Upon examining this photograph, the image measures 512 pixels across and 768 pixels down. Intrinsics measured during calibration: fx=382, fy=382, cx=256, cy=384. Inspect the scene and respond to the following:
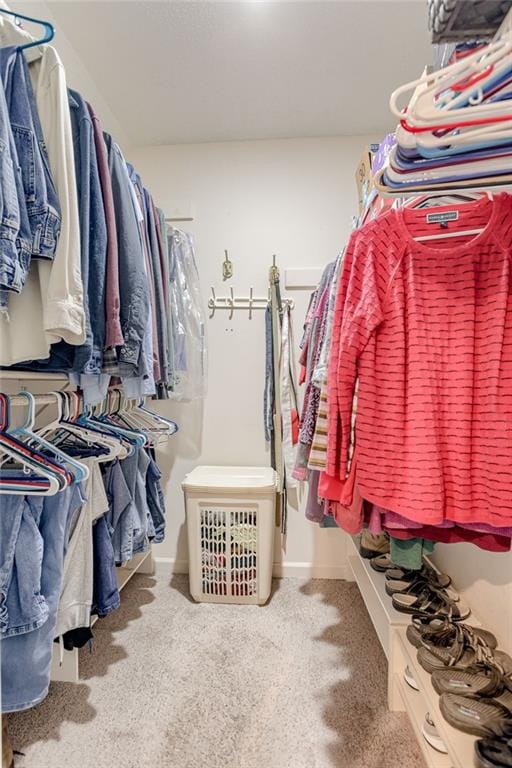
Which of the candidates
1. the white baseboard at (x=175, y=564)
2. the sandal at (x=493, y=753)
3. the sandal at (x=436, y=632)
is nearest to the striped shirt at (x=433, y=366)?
the sandal at (x=493, y=753)

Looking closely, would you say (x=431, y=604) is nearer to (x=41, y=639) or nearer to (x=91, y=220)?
(x=41, y=639)

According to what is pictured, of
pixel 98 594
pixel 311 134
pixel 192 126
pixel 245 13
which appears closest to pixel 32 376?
pixel 98 594

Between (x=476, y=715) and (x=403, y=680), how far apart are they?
0.40 m

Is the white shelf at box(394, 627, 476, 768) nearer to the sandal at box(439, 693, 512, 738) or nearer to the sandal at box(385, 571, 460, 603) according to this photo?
the sandal at box(439, 693, 512, 738)

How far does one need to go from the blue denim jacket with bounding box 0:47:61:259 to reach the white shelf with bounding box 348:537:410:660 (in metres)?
1.52

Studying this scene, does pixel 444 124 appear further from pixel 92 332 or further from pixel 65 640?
pixel 65 640

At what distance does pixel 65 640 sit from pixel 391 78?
2.60 meters

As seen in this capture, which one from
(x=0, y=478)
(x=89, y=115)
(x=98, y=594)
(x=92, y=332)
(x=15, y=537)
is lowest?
(x=98, y=594)

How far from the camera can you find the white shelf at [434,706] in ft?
2.68

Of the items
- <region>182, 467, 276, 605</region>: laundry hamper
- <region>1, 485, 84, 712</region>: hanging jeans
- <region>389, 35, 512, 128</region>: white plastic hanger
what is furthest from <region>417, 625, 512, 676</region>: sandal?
<region>389, 35, 512, 128</region>: white plastic hanger

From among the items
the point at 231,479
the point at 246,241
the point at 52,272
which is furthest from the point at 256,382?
the point at 52,272

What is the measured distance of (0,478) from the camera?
3.11 ft

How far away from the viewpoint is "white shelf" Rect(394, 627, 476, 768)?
816 mm

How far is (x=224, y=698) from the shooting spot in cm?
132
